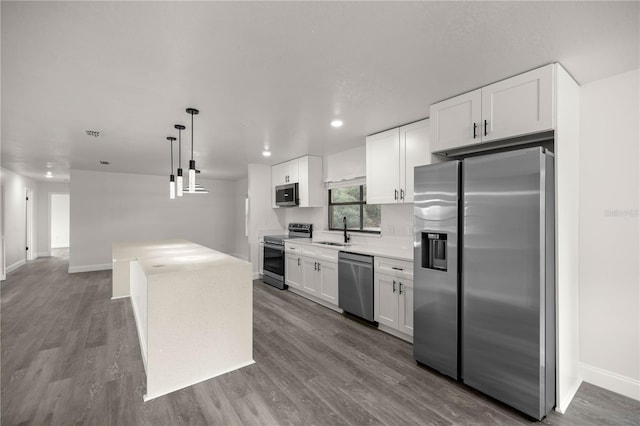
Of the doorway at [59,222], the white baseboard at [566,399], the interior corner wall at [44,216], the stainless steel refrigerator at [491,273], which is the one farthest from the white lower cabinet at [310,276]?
the doorway at [59,222]

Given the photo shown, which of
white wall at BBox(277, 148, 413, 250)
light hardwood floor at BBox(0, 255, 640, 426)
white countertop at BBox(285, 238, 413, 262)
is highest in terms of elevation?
white wall at BBox(277, 148, 413, 250)

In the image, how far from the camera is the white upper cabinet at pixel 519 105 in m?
2.03

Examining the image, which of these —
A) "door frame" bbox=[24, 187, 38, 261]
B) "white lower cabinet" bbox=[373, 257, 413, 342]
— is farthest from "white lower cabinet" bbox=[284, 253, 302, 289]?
"door frame" bbox=[24, 187, 38, 261]

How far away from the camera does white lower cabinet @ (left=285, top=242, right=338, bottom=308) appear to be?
409cm

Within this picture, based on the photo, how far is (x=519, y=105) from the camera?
2162 millimetres

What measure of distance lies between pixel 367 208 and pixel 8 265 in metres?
8.18

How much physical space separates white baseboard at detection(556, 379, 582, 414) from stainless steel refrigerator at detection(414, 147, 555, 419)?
0.34 ft

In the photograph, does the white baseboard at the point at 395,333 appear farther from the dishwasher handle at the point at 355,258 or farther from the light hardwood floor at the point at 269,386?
the dishwasher handle at the point at 355,258

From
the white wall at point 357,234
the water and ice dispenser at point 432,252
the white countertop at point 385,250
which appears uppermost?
the white wall at point 357,234

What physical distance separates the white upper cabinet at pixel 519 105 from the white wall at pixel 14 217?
887 cm

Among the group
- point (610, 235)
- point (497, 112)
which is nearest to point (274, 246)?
point (497, 112)

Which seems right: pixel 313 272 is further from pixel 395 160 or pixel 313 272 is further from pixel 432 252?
pixel 432 252

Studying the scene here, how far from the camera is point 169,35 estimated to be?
169 cm

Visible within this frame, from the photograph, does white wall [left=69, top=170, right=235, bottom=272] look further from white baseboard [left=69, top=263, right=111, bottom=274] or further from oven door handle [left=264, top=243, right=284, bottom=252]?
oven door handle [left=264, top=243, right=284, bottom=252]
